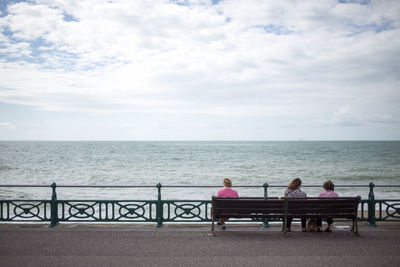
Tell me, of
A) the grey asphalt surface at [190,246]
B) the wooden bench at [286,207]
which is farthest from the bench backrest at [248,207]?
the grey asphalt surface at [190,246]

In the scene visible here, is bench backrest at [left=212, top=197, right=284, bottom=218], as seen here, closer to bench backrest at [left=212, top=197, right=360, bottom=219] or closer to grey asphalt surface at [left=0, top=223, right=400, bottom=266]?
bench backrest at [left=212, top=197, right=360, bottom=219]

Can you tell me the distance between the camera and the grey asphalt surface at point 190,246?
5.04 meters

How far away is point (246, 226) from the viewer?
733 centimetres

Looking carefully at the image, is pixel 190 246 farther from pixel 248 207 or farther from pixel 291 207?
pixel 291 207

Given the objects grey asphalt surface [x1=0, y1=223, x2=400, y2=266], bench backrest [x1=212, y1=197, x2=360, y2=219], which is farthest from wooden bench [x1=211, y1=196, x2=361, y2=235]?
grey asphalt surface [x1=0, y1=223, x2=400, y2=266]

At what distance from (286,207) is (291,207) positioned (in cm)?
12

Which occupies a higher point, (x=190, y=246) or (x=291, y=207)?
(x=291, y=207)

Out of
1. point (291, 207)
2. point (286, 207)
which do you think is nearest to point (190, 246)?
point (286, 207)

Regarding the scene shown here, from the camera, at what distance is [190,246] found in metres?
5.79

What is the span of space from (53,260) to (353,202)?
19.6 ft

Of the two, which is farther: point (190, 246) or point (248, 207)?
point (248, 207)

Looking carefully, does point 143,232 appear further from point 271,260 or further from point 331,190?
point 331,190

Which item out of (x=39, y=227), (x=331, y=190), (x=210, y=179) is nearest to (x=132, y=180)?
(x=210, y=179)

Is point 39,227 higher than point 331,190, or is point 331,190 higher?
point 331,190
